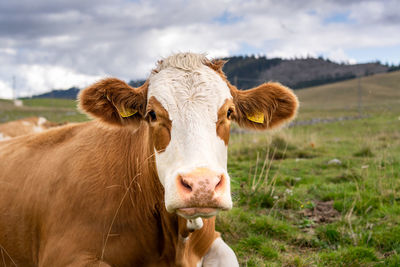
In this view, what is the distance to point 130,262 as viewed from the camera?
3.77m

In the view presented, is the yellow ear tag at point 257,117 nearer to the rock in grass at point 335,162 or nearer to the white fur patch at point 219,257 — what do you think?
the white fur patch at point 219,257

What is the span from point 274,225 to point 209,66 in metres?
3.04

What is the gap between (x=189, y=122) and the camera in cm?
310

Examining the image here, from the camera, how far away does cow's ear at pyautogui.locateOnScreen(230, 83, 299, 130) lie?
13.4 ft

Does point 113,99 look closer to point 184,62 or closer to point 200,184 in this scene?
point 184,62

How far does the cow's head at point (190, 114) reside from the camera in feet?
9.07

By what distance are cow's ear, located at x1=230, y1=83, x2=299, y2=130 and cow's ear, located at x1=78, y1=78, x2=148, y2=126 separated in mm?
939

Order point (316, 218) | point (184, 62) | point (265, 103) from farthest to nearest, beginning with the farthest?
point (316, 218) < point (265, 103) < point (184, 62)

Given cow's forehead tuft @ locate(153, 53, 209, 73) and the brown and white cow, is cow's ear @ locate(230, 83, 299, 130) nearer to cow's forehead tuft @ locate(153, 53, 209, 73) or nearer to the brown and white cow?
the brown and white cow

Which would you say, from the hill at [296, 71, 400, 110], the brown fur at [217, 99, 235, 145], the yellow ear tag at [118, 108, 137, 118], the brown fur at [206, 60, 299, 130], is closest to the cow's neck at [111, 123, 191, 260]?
the yellow ear tag at [118, 108, 137, 118]

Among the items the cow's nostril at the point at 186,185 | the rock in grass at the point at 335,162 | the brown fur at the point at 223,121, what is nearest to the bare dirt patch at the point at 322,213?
the rock in grass at the point at 335,162

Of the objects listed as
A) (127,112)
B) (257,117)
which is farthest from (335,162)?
(127,112)

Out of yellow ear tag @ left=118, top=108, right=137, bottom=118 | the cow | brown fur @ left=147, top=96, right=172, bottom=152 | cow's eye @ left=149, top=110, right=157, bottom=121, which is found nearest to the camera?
brown fur @ left=147, top=96, right=172, bottom=152

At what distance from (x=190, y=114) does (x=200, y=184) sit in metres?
0.69
